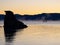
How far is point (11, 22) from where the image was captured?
23.7 meters

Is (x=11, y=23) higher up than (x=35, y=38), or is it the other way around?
(x=35, y=38)

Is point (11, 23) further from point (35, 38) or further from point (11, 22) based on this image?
point (35, 38)

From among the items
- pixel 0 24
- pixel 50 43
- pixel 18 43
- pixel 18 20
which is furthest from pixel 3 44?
pixel 0 24

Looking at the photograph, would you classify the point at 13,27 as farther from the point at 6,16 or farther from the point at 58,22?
the point at 58,22

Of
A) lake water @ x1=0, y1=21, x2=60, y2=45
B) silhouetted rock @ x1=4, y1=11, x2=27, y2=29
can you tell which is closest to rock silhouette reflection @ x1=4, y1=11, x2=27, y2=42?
silhouetted rock @ x1=4, y1=11, x2=27, y2=29

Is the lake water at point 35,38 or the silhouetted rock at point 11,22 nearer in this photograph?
the lake water at point 35,38

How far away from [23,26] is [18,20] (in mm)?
624

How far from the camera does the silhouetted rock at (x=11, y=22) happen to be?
23125mm

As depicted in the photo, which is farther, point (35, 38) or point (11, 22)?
point (11, 22)

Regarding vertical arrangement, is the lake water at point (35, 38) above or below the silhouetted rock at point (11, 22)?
above

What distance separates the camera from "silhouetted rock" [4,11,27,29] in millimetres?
23125

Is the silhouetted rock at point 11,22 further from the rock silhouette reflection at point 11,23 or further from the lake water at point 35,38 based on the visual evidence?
the lake water at point 35,38

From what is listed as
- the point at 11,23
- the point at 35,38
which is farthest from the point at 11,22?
the point at 35,38

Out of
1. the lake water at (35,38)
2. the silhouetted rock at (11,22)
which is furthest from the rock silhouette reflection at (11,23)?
the lake water at (35,38)
